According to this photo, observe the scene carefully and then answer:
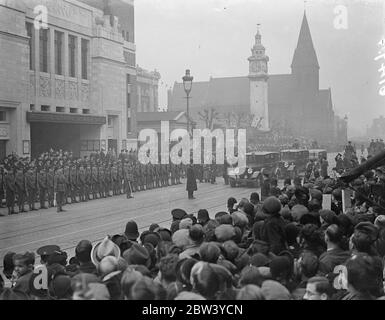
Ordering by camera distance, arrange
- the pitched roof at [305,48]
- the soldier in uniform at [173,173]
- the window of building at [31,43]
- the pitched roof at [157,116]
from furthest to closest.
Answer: the soldier in uniform at [173,173] → the pitched roof at [157,116] → the window of building at [31,43] → the pitched roof at [305,48]

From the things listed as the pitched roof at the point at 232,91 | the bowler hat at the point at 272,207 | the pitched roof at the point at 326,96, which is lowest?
the bowler hat at the point at 272,207

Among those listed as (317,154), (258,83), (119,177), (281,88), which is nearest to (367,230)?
(258,83)

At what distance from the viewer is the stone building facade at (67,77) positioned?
13.5 meters

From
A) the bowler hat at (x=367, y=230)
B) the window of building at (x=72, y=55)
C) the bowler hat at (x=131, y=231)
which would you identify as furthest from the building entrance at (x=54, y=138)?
the bowler hat at (x=367, y=230)

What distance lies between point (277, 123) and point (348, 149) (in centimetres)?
461

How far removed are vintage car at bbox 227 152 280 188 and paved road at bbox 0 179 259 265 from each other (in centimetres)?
33

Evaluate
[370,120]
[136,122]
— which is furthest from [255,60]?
[136,122]

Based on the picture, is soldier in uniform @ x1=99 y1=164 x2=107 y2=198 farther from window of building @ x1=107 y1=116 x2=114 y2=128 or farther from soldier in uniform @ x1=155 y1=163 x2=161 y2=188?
window of building @ x1=107 y1=116 x2=114 y2=128

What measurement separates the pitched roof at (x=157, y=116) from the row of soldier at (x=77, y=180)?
1427 millimetres

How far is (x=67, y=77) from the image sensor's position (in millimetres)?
13805

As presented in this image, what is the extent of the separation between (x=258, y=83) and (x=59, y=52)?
6195 millimetres

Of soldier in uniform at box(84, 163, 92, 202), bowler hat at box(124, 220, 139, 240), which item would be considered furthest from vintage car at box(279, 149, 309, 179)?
bowler hat at box(124, 220, 139, 240)

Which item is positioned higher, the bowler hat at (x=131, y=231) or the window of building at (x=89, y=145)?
the window of building at (x=89, y=145)

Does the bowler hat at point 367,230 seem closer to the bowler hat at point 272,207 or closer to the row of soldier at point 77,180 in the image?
the bowler hat at point 272,207
